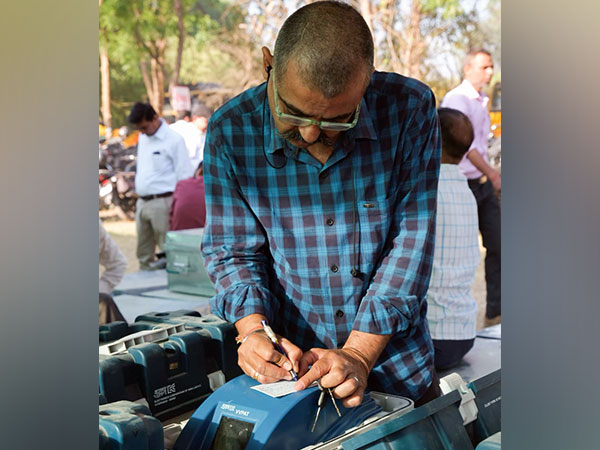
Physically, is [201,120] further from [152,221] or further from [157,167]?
[152,221]

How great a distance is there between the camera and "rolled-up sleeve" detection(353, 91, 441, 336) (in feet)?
5.65

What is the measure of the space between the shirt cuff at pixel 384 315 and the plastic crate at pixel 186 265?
363 centimetres

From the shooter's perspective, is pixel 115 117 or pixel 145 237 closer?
pixel 145 237

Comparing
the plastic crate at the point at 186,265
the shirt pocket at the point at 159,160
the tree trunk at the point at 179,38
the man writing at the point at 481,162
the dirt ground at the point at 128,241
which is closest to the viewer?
the man writing at the point at 481,162

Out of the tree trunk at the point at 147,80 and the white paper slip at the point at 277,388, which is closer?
the white paper slip at the point at 277,388

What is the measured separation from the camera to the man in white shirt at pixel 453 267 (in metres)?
2.89

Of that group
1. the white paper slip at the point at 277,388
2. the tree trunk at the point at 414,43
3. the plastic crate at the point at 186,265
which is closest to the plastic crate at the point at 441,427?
the white paper slip at the point at 277,388

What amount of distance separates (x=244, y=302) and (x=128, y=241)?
904 cm

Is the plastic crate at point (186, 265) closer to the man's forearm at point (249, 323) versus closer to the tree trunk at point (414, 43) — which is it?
the man's forearm at point (249, 323)

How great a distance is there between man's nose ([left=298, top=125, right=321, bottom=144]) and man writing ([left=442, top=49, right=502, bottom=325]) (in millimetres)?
3524
